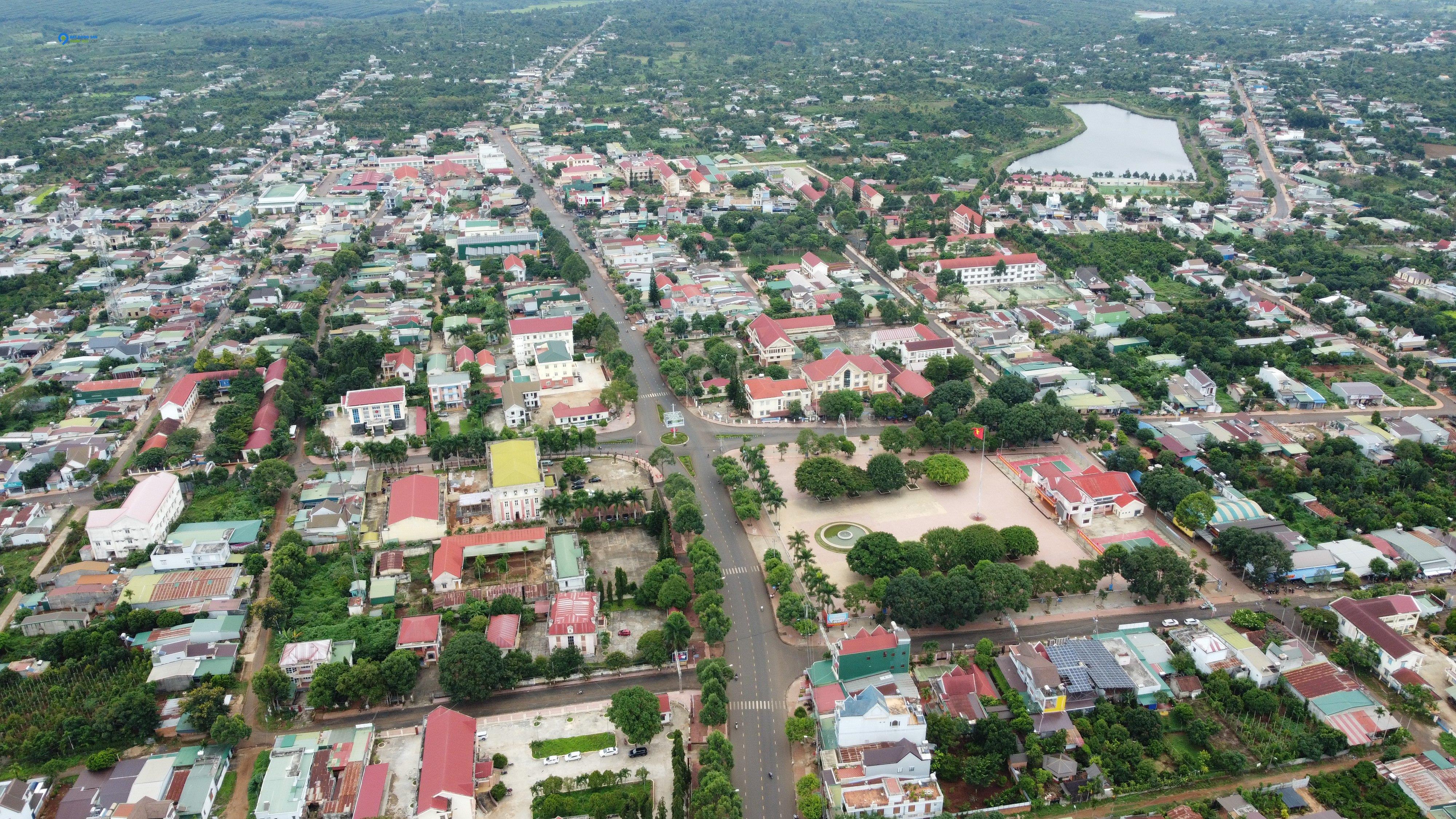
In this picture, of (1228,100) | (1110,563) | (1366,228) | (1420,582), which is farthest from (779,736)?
(1228,100)

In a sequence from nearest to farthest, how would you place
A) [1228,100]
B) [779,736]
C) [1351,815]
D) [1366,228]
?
[1351,815] < [779,736] < [1366,228] < [1228,100]

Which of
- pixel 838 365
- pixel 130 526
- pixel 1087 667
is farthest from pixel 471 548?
pixel 1087 667

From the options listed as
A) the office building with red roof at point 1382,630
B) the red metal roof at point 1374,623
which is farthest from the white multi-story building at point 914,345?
the office building with red roof at point 1382,630

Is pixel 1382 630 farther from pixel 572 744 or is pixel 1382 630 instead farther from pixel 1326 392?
pixel 572 744

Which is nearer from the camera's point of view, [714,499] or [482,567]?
[482,567]

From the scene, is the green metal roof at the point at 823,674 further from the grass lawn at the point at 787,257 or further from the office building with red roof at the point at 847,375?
the grass lawn at the point at 787,257

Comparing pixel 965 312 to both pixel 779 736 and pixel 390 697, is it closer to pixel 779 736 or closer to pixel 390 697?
pixel 779 736

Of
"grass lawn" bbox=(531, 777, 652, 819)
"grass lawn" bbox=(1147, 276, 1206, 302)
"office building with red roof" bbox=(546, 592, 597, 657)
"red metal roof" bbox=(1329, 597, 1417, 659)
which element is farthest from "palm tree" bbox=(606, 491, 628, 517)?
"grass lawn" bbox=(1147, 276, 1206, 302)
